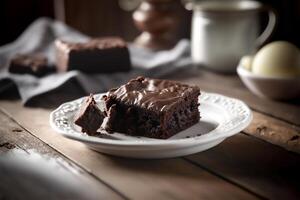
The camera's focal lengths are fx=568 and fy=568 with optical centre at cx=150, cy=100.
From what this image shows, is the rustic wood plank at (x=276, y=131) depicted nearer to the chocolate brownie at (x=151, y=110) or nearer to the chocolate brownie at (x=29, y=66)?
the chocolate brownie at (x=151, y=110)

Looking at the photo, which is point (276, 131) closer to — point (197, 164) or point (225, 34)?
point (197, 164)

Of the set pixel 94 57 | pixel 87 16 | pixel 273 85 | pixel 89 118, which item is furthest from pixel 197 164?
pixel 87 16

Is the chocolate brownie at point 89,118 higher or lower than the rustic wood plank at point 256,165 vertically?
higher

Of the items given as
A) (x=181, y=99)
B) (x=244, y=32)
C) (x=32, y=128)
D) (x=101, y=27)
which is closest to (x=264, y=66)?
(x=244, y=32)

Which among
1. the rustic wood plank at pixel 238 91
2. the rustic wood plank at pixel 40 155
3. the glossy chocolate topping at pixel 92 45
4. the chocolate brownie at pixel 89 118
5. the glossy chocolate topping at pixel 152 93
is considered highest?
the glossy chocolate topping at pixel 152 93

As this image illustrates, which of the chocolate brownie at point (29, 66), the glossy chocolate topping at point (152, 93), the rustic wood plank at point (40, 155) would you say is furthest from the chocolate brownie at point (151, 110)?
the chocolate brownie at point (29, 66)

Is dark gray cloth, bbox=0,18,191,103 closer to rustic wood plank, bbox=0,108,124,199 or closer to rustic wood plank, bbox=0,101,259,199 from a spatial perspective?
rustic wood plank, bbox=0,108,124,199
